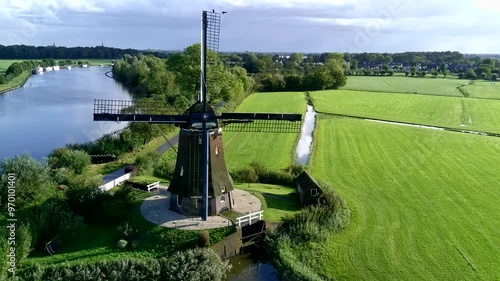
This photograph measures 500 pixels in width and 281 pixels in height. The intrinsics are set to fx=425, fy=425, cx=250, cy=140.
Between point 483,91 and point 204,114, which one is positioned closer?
point 204,114

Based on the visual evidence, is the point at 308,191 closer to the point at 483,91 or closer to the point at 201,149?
the point at 201,149

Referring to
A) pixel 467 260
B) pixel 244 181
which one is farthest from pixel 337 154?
pixel 467 260

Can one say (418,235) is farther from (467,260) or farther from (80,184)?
(80,184)

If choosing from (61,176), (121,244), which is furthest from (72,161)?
(121,244)

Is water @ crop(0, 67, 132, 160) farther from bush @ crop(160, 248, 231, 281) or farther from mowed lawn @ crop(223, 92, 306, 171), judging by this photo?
A: bush @ crop(160, 248, 231, 281)

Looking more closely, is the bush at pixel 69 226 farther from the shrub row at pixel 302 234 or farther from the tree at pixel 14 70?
the tree at pixel 14 70
